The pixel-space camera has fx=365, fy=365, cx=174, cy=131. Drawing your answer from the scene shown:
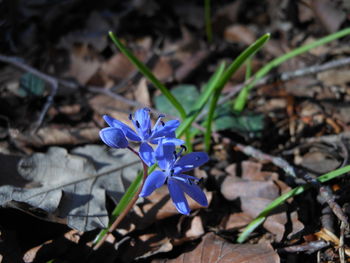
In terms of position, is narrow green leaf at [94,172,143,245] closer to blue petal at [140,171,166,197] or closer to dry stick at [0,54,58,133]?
blue petal at [140,171,166,197]

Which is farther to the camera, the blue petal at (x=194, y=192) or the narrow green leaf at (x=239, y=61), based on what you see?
the narrow green leaf at (x=239, y=61)

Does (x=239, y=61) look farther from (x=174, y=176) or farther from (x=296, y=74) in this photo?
(x=296, y=74)

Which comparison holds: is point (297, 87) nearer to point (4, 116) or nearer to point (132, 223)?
point (132, 223)

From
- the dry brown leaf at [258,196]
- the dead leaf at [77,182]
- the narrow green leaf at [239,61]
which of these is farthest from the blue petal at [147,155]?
the dry brown leaf at [258,196]

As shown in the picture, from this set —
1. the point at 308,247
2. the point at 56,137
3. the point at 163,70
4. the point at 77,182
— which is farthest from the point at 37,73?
the point at 308,247

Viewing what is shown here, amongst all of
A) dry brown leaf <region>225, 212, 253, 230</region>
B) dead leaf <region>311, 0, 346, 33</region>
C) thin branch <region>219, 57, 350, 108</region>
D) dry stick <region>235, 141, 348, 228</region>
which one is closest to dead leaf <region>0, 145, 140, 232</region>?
dry brown leaf <region>225, 212, 253, 230</region>

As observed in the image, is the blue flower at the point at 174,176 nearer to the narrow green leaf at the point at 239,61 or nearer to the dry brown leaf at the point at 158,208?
the dry brown leaf at the point at 158,208
